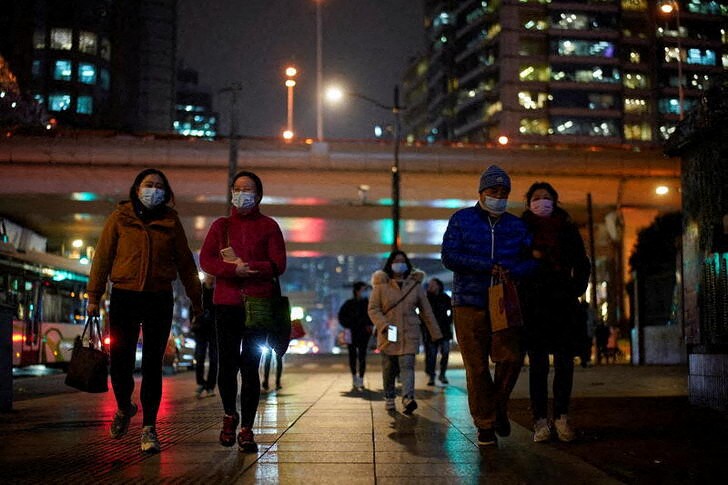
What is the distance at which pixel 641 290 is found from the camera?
25188mm

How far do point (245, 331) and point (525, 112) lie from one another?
91.7m

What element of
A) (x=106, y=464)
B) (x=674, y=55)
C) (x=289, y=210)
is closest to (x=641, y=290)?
(x=289, y=210)

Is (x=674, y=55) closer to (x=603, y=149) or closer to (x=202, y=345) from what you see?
(x=603, y=149)

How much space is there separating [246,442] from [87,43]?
89918mm

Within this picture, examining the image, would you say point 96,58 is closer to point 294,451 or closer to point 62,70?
point 62,70

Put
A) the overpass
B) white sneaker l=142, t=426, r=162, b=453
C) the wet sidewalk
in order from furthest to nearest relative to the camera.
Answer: the overpass
white sneaker l=142, t=426, r=162, b=453
the wet sidewalk

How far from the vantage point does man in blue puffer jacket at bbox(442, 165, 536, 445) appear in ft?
21.0

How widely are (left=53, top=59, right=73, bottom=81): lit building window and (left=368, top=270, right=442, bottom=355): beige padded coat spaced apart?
273ft

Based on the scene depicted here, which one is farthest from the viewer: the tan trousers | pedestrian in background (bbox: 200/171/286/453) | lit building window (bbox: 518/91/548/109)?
lit building window (bbox: 518/91/548/109)

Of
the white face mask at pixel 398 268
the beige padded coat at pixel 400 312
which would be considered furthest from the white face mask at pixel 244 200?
the white face mask at pixel 398 268

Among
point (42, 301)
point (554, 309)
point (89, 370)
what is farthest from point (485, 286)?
point (42, 301)

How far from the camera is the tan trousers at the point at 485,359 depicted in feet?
21.0

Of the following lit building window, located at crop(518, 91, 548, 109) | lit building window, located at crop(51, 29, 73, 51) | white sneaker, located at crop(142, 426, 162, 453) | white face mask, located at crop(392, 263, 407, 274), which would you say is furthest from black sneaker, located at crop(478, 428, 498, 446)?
lit building window, located at crop(518, 91, 548, 109)

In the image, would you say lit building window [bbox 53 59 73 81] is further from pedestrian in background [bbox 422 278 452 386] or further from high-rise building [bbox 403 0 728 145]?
→ pedestrian in background [bbox 422 278 452 386]
